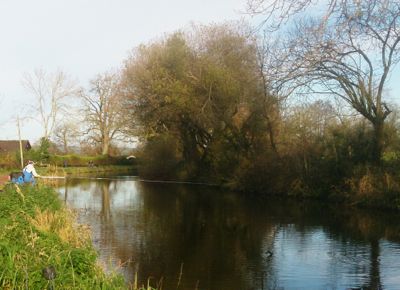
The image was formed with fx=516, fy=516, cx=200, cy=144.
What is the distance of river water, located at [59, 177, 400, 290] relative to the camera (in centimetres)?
1063

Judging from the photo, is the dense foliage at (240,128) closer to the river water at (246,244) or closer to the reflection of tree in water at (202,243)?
the river water at (246,244)

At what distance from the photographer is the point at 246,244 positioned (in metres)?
14.5

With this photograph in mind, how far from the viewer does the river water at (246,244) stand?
10633 millimetres

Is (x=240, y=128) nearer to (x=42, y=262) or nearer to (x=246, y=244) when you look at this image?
(x=246, y=244)

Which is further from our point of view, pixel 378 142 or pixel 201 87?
pixel 201 87

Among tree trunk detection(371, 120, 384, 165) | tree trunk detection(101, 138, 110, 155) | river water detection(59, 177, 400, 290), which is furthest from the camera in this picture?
tree trunk detection(101, 138, 110, 155)

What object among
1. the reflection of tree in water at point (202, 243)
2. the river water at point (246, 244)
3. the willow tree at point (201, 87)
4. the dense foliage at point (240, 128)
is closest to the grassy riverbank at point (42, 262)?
the river water at point (246, 244)

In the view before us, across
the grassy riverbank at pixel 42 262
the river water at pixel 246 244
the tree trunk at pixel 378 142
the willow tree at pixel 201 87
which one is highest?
the willow tree at pixel 201 87

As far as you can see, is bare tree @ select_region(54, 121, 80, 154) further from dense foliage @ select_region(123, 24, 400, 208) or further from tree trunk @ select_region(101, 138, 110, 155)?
dense foliage @ select_region(123, 24, 400, 208)

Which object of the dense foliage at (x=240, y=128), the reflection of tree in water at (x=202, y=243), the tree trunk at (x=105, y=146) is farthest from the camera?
the tree trunk at (x=105, y=146)

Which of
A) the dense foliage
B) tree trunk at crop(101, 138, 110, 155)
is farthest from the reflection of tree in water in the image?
tree trunk at crop(101, 138, 110, 155)

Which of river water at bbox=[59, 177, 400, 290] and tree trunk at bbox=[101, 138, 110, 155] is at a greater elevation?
tree trunk at bbox=[101, 138, 110, 155]

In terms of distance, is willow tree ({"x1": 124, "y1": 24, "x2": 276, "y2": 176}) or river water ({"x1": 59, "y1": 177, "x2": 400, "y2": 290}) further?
willow tree ({"x1": 124, "y1": 24, "x2": 276, "y2": 176})

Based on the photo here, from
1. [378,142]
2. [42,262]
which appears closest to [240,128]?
[378,142]
